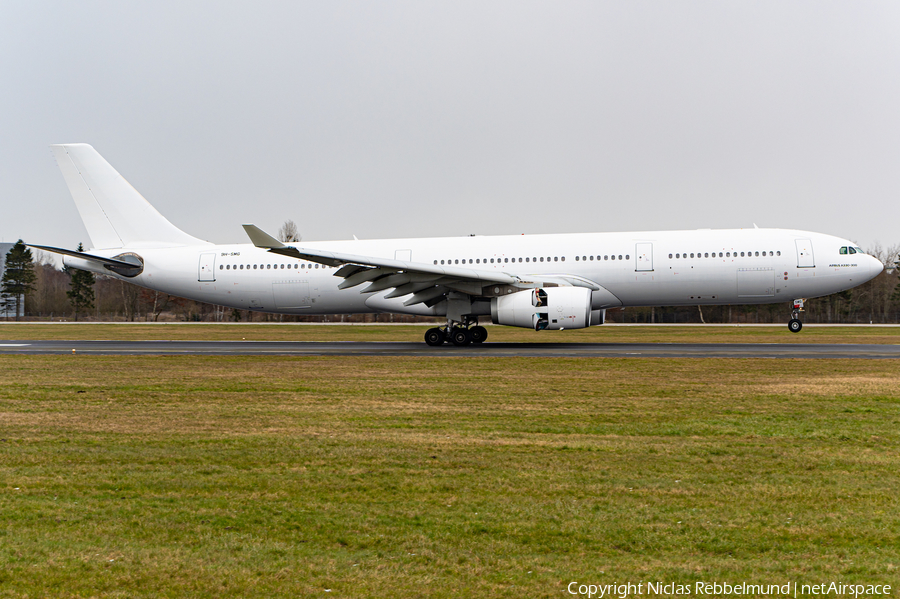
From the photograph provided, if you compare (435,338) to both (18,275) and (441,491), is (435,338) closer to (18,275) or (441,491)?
(441,491)

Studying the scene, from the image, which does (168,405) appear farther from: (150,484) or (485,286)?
(485,286)

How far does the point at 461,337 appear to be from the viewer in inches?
1030

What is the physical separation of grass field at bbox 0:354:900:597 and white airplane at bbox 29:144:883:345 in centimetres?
1174

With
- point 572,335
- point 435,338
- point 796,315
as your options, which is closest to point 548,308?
point 435,338

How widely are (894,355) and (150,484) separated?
21245 mm

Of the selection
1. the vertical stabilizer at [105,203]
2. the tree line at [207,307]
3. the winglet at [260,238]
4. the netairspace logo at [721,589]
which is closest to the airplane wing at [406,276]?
the winglet at [260,238]

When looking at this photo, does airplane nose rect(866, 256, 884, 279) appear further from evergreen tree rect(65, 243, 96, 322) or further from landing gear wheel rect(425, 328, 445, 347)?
evergreen tree rect(65, 243, 96, 322)

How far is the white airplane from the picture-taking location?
955 inches

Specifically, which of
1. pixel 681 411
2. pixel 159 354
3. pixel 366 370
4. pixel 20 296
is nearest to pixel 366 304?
pixel 159 354

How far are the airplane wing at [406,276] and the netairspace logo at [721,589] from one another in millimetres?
19242

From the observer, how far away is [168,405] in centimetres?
1168

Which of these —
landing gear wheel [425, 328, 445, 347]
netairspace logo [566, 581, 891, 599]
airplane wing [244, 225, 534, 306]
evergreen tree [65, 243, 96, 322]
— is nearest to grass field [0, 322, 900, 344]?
landing gear wheel [425, 328, 445, 347]

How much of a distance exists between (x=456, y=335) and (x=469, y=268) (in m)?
2.47

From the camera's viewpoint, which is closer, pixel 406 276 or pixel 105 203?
pixel 406 276
